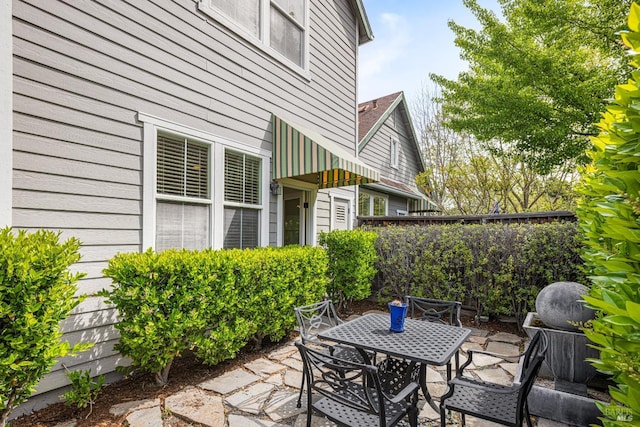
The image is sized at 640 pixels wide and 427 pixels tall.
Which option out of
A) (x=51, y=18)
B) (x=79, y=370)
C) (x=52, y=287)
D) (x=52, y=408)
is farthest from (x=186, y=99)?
(x=52, y=408)

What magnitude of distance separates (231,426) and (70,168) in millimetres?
2888

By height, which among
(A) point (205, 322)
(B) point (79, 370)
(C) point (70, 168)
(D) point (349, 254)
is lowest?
(B) point (79, 370)

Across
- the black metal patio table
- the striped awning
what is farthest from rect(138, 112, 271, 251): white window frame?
the black metal patio table

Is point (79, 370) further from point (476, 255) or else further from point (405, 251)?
point (476, 255)

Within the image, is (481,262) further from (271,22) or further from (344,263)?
(271,22)

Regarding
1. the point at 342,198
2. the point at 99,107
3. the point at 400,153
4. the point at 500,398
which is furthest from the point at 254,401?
the point at 400,153

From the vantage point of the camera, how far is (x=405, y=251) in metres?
6.74

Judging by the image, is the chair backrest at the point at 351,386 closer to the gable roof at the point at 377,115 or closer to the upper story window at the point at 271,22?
the upper story window at the point at 271,22

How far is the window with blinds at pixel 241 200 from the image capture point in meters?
4.89

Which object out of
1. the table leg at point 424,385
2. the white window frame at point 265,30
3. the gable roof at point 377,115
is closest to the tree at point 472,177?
the gable roof at point 377,115

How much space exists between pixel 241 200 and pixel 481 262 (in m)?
4.40

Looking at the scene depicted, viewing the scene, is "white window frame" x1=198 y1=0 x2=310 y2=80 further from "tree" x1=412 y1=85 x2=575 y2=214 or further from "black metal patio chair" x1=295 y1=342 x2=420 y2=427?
"tree" x1=412 y1=85 x2=575 y2=214

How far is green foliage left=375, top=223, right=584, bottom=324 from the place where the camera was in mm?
5395

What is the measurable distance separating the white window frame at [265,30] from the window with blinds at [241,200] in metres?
1.84
